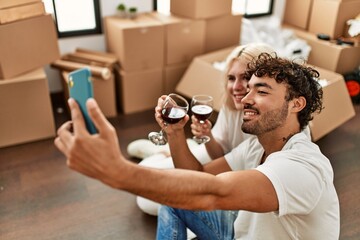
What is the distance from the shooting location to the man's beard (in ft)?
3.72

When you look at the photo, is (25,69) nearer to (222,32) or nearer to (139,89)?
(139,89)

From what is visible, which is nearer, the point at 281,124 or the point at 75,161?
the point at 75,161

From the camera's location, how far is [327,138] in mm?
2676

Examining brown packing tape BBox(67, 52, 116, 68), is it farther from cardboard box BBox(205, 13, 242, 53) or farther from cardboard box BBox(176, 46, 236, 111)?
cardboard box BBox(205, 13, 242, 53)

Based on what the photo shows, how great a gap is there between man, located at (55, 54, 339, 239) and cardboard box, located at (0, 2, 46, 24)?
146cm

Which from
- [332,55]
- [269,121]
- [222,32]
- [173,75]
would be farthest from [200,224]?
[332,55]

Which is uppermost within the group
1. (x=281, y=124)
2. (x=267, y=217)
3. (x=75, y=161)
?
(x=75, y=161)

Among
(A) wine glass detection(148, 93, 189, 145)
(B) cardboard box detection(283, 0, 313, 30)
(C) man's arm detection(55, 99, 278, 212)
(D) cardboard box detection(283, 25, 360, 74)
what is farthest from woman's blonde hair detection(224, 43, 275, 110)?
(B) cardboard box detection(283, 0, 313, 30)

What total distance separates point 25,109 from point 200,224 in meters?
1.58

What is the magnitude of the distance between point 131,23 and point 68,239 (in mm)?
1623

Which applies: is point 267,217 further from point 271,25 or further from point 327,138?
point 271,25

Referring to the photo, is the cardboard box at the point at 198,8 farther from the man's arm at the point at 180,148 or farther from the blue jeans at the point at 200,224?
the blue jeans at the point at 200,224

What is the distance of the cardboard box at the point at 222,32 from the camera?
3.02 metres

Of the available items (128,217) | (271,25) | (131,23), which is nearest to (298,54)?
(271,25)
